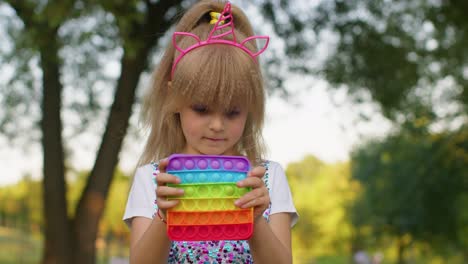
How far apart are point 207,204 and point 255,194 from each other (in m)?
0.15

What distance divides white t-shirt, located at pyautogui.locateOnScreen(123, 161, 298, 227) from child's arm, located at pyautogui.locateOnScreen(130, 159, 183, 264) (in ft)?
0.52

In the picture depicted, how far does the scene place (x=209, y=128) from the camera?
2076mm

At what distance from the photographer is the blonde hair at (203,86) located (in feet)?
6.65

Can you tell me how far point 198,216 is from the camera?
1.71m

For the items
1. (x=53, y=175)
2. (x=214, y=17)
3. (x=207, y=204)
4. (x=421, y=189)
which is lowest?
(x=207, y=204)

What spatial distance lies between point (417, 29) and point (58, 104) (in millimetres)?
6838

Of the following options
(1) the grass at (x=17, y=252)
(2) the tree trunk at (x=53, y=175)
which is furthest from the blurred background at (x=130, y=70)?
(1) the grass at (x=17, y=252)

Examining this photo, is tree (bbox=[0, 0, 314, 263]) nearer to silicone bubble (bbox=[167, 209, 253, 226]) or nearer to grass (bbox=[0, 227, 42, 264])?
silicone bubble (bbox=[167, 209, 253, 226])

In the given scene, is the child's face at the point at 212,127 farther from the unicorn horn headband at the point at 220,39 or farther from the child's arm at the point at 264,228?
the child's arm at the point at 264,228

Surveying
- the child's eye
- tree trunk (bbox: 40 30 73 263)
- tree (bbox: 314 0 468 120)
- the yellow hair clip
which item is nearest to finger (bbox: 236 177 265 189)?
the child's eye

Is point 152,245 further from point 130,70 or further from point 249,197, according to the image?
point 130,70

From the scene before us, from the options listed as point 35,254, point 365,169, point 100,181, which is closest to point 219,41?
point 100,181

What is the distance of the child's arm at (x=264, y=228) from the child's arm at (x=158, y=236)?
21 cm

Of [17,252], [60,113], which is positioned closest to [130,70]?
[60,113]
